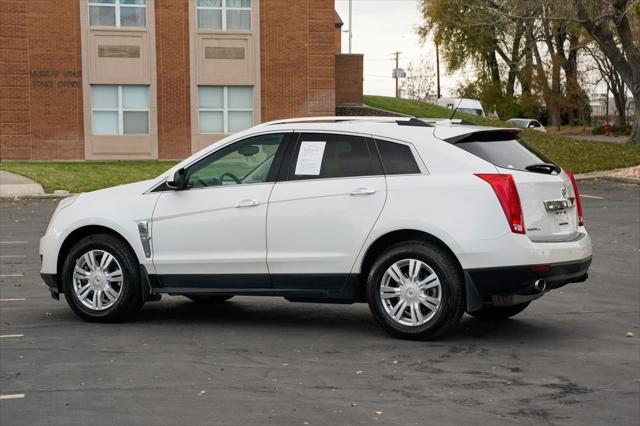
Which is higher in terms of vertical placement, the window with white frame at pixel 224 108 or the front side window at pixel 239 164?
the window with white frame at pixel 224 108

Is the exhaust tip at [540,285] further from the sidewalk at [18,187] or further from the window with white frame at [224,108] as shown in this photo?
the window with white frame at [224,108]

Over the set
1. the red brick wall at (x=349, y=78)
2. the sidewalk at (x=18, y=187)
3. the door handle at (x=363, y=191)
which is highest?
the red brick wall at (x=349, y=78)

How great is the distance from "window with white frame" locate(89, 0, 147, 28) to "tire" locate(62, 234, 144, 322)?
32.0m

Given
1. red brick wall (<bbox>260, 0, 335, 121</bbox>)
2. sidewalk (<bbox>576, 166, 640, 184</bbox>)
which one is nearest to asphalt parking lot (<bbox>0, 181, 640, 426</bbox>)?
sidewalk (<bbox>576, 166, 640, 184</bbox>)

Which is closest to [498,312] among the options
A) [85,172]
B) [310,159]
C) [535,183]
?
[535,183]

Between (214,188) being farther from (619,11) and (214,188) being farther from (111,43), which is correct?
(111,43)

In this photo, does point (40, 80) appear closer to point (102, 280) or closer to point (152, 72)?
point (152, 72)

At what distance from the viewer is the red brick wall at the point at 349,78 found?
158 feet

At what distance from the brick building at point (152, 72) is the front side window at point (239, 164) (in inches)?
1254

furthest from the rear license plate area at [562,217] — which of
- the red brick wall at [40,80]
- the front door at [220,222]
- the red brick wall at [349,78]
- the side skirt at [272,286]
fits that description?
the red brick wall at [349,78]

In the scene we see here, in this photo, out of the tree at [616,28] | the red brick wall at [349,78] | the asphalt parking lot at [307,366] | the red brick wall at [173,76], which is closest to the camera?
the asphalt parking lot at [307,366]

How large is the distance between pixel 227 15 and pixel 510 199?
112ft

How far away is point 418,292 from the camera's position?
8.09m

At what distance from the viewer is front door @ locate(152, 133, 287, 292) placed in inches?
342
